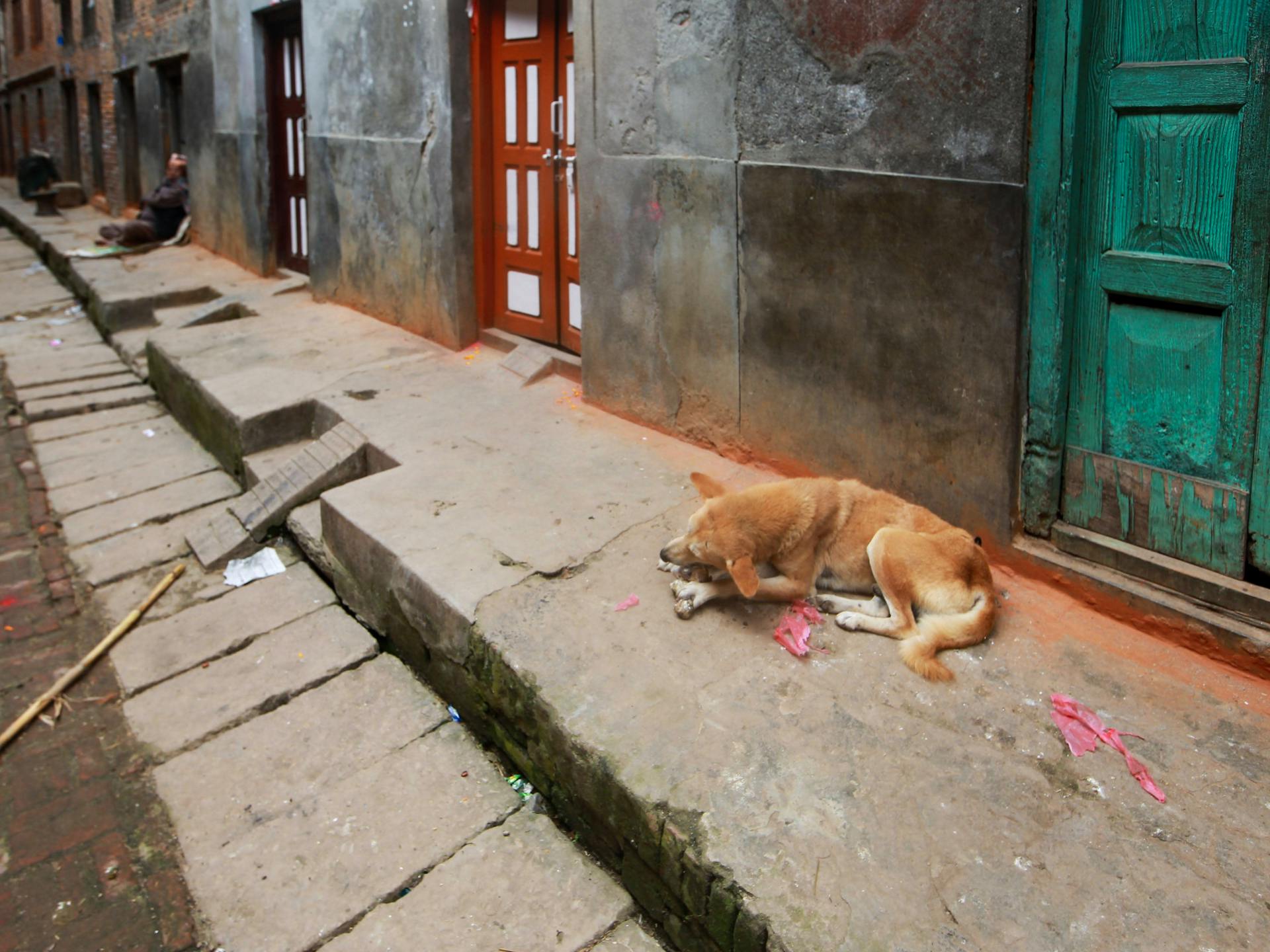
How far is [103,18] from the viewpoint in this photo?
16.3 meters

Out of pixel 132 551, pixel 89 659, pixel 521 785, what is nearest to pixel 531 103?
pixel 132 551

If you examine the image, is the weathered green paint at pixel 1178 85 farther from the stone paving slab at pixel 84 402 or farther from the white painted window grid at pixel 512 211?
the stone paving slab at pixel 84 402

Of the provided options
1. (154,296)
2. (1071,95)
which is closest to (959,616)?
(1071,95)

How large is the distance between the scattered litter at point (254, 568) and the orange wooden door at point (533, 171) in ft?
7.51

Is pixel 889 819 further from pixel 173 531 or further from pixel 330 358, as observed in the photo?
pixel 330 358

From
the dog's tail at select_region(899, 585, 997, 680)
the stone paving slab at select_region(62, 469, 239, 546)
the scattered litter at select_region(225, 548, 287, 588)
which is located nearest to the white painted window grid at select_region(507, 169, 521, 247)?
the stone paving slab at select_region(62, 469, 239, 546)

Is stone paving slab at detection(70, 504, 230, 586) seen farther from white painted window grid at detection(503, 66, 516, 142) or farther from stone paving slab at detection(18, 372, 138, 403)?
white painted window grid at detection(503, 66, 516, 142)

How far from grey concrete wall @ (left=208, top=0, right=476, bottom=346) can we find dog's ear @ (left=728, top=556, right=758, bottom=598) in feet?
14.7

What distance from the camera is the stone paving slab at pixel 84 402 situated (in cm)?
812

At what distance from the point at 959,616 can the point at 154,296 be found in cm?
907

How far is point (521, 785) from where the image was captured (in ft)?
12.7

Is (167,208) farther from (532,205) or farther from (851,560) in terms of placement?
(851,560)

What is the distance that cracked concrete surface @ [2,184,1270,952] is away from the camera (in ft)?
8.84

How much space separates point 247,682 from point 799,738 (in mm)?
2553
